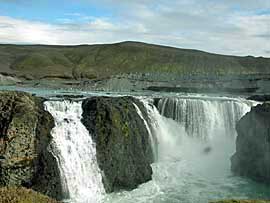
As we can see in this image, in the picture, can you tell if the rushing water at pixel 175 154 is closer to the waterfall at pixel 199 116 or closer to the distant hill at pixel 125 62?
the waterfall at pixel 199 116

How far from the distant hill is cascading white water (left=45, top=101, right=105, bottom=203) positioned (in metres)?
79.3

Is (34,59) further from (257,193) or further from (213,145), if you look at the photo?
(257,193)

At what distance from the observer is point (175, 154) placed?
2931cm

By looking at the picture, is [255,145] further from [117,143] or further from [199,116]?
[199,116]

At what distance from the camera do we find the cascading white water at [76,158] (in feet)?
65.0

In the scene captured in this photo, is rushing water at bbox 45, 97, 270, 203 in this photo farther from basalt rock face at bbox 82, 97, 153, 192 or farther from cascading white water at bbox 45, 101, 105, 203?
basalt rock face at bbox 82, 97, 153, 192

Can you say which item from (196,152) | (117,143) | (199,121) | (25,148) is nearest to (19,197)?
(25,148)

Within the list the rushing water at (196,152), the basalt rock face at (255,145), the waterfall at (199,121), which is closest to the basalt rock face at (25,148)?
the rushing water at (196,152)

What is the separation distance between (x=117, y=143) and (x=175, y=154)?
8.06 metres

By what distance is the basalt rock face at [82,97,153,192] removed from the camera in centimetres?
2148

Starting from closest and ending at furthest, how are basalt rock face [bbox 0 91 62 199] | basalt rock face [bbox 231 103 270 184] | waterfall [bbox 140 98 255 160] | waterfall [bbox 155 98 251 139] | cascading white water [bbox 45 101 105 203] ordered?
basalt rock face [bbox 0 91 62 199], cascading white water [bbox 45 101 105 203], basalt rock face [bbox 231 103 270 184], waterfall [bbox 140 98 255 160], waterfall [bbox 155 98 251 139]

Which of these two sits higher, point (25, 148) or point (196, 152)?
point (25, 148)

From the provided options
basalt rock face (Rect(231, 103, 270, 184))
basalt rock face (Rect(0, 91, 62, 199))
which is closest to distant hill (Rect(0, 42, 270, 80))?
basalt rock face (Rect(231, 103, 270, 184))

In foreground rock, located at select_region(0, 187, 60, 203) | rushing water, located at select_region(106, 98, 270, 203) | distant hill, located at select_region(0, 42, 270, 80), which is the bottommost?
rushing water, located at select_region(106, 98, 270, 203)
